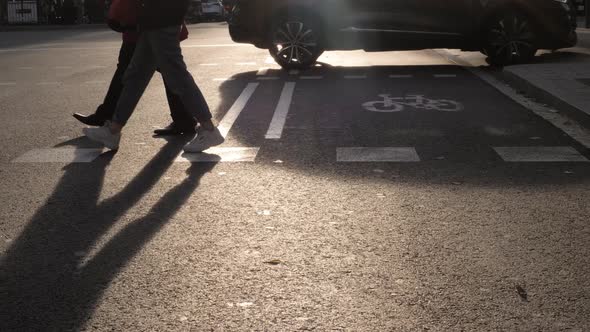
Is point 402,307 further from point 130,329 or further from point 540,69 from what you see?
point 540,69

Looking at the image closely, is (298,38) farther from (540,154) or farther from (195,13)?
(195,13)

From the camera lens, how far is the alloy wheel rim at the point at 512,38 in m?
15.0

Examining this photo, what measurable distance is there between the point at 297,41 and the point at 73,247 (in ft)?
33.5

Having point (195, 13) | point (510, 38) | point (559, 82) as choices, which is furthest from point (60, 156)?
point (195, 13)

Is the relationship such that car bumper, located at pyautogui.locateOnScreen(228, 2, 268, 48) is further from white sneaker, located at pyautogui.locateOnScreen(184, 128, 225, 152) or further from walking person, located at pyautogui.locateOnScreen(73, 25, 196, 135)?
white sneaker, located at pyautogui.locateOnScreen(184, 128, 225, 152)

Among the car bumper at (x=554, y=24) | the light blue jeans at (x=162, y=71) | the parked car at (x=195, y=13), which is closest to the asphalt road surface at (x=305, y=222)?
the light blue jeans at (x=162, y=71)

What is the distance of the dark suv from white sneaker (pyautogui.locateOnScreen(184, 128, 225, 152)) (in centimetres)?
732

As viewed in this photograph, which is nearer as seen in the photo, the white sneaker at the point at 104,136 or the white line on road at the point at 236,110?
the white sneaker at the point at 104,136

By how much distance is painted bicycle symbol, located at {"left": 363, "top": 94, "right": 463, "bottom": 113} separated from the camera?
10805 millimetres

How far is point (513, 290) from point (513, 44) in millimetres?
11225

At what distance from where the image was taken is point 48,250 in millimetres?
5191

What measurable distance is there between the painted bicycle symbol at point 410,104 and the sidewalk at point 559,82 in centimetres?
102

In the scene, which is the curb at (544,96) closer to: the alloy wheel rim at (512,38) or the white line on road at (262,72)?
the alloy wheel rim at (512,38)

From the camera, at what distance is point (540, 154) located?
788 cm
